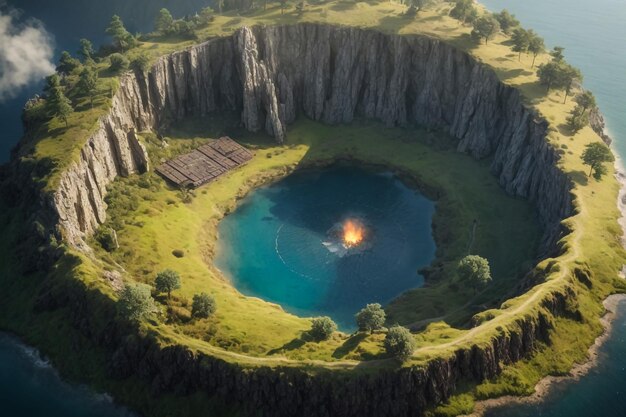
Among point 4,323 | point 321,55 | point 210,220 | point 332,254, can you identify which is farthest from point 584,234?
point 4,323

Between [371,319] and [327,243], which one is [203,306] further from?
[327,243]

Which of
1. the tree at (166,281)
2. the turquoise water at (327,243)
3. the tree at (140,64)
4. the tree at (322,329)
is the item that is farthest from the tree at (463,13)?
the tree at (166,281)

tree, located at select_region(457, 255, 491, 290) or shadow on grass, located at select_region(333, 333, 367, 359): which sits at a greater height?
shadow on grass, located at select_region(333, 333, 367, 359)

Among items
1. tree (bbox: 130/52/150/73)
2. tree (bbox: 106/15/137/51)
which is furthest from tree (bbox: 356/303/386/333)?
tree (bbox: 106/15/137/51)

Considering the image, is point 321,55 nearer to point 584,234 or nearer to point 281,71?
point 281,71

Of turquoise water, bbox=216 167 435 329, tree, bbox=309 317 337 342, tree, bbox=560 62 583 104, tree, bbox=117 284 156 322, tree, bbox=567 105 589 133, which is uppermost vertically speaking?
tree, bbox=560 62 583 104

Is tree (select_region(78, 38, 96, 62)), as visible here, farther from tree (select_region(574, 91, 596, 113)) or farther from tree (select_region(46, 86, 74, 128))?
tree (select_region(574, 91, 596, 113))

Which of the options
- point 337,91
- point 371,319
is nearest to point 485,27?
point 337,91
